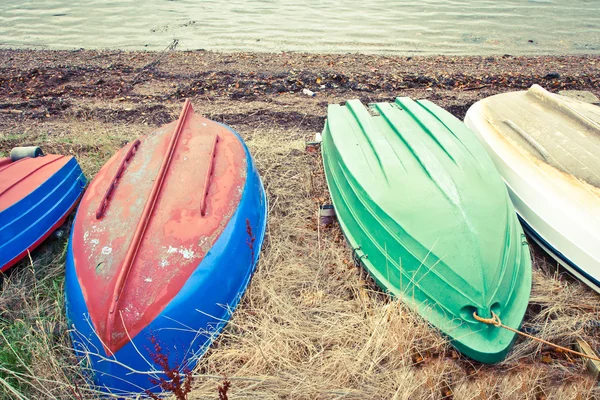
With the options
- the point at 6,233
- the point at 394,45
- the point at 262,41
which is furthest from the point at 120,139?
the point at 394,45

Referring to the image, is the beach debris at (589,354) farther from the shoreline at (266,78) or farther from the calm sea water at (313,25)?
the calm sea water at (313,25)

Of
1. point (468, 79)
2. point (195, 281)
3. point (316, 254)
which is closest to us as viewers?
point (195, 281)

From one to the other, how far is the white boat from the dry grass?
0.29m

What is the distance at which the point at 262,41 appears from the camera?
896cm

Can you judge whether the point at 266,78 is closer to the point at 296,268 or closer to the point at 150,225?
the point at 296,268

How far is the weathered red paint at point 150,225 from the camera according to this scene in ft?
6.82

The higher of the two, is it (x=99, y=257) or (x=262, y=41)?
(x=262, y=41)

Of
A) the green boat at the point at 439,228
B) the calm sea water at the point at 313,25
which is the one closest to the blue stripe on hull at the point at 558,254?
the green boat at the point at 439,228

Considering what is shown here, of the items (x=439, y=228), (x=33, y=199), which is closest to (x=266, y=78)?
(x=33, y=199)

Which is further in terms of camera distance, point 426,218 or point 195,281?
point 426,218

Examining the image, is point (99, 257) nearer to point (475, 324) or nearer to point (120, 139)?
point (475, 324)

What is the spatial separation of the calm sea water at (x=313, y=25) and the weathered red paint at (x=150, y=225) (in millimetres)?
6230

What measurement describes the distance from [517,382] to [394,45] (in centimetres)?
803

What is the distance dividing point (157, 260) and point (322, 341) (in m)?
1.07
